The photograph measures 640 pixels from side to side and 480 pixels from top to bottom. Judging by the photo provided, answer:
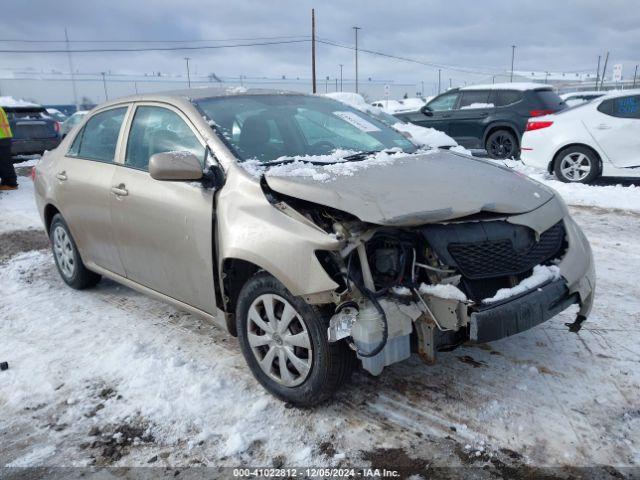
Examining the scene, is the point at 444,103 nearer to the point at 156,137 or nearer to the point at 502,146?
the point at 502,146

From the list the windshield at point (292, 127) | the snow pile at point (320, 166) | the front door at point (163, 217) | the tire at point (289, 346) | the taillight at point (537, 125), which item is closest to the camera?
the tire at point (289, 346)

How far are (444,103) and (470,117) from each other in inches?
35.5

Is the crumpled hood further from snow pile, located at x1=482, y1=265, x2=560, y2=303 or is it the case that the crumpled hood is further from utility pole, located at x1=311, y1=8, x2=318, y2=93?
utility pole, located at x1=311, y1=8, x2=318, y2=93

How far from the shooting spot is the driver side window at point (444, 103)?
40.3 ft

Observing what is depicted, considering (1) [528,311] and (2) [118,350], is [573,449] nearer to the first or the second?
(1) [528,311]

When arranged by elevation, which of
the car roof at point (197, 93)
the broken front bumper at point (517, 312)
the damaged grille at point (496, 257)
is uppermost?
the car roof at point (197, 93)

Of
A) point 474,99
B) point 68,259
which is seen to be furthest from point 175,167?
point 474,99

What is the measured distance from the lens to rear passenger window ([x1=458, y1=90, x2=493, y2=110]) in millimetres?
11781

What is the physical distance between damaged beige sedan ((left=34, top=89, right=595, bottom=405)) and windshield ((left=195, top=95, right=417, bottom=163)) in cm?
2

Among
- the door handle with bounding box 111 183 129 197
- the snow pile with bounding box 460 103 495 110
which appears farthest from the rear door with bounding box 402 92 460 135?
the door handle with bounding box 111 183 129 197

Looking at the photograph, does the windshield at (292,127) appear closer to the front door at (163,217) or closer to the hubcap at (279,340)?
the front door at (163,217)

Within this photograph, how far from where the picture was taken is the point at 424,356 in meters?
2.64

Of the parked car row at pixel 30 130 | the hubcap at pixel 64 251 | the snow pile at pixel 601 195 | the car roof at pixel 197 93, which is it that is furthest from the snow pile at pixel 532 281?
the parked car row at pixel 30 130

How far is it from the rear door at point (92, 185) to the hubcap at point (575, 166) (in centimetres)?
718
